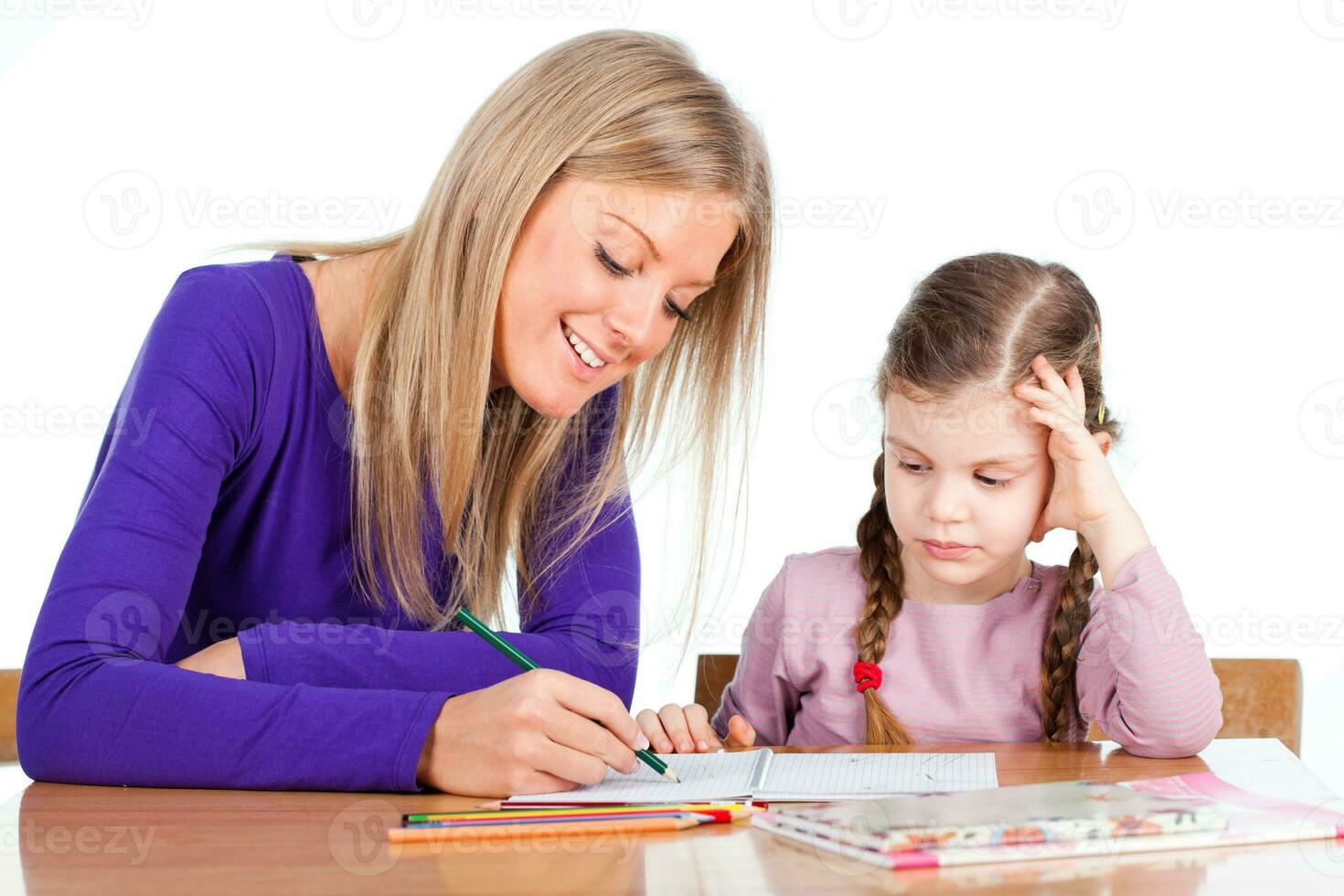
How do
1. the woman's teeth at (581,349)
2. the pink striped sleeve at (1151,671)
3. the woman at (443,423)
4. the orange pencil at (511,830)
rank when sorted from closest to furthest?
the orange pencil at (511,830)
the woman at (443,423)
the pink striped sleeve at (1151,671)
the woman's teeth at (581,349)

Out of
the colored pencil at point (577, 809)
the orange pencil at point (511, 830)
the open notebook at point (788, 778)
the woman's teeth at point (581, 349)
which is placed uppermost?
the woman's teeth at point (581, 349)

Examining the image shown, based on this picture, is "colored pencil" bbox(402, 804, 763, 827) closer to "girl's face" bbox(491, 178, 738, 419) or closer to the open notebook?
A: the open notebook

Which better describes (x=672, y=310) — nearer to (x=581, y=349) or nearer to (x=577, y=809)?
(x=581, y=349)

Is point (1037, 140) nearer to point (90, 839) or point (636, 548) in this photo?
point (636, 548)

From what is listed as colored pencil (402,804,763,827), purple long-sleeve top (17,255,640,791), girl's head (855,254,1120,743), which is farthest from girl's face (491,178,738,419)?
colored pencil (402,804,763,827)

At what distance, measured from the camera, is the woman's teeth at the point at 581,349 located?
137 centimetres

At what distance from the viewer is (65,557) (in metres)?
1.08

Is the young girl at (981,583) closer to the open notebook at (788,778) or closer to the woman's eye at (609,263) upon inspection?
the open notebook at (788,778)

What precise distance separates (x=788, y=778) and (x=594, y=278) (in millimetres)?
558

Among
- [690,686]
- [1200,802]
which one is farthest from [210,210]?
[1200,802]

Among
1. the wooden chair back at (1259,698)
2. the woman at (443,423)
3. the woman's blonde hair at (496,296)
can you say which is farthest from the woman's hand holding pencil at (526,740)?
the wooden chair back at (1259,698)

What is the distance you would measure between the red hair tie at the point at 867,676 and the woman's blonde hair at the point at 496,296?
1.18 feet

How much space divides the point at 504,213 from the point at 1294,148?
2.26 meters

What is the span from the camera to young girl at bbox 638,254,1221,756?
4.40 ft
